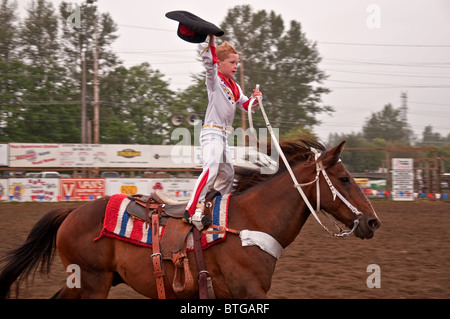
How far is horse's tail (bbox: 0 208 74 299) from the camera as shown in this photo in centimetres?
428

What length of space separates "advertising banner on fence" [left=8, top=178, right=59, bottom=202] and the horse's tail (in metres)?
15.7

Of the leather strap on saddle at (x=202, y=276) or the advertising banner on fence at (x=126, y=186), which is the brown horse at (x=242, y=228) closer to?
the leather strap on saddle at (x=202, y=276)

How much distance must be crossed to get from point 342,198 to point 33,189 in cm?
1806

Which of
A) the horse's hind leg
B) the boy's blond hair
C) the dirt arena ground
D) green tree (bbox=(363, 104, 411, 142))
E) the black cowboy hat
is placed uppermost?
green tree (bbox=(363, 104, 411, 142))

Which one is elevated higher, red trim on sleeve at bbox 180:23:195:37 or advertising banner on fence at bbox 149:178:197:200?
red trim on sleeve at bbox 180:23:195:37

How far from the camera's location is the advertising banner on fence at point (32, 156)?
20188 mm

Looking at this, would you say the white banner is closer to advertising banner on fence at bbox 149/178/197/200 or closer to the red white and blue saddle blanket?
advertising banner on fence at bbox 149/178/197/200

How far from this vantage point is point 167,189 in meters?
19.7

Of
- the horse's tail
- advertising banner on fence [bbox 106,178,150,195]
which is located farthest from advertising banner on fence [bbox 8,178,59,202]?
the horse's tail

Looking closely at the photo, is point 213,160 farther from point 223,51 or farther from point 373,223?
point 373,223

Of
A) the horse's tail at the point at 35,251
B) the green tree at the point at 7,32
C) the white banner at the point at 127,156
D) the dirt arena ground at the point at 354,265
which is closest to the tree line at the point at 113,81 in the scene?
the green tree at the point at 7,32

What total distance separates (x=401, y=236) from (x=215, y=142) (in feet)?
26.2

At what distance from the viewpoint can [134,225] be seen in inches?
153

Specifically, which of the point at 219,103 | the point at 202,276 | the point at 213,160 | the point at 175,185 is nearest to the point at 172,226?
the point at 202,276
